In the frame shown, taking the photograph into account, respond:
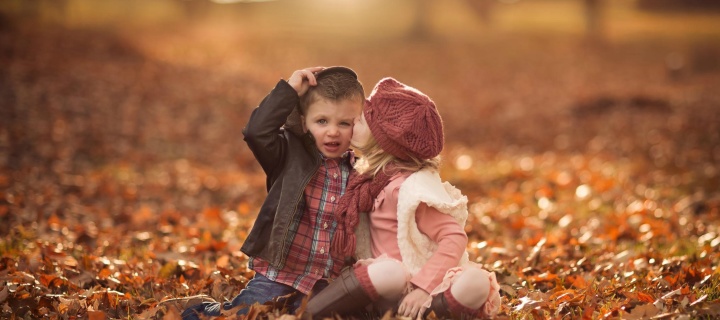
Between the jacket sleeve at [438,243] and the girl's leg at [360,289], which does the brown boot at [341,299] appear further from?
the jacket sleeve at [438,243]

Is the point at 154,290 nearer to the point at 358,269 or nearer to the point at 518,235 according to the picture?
the point at 358,269

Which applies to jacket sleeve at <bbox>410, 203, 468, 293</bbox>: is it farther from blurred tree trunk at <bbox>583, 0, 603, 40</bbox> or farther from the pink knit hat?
blurred tree trunk at <bbox>583, 0, 603, 40</bbox>

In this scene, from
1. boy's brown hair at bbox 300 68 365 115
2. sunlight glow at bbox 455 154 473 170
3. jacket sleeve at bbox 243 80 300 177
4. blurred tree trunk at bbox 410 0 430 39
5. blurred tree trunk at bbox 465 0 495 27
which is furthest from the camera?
blurred tree trunk at bbox 465 0 495 27

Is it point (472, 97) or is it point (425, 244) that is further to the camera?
point (472, 97)

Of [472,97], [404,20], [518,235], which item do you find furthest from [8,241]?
[404,20]

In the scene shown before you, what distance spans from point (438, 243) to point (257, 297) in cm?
98

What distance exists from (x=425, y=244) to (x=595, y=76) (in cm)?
2047

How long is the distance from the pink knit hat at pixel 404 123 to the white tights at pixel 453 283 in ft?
1.81

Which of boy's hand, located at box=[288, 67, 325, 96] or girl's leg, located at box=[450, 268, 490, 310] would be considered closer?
girl's leg, located at box=[450, 268, 490, 310]

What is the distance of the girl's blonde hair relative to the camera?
11.1 feet

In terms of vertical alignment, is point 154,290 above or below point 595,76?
above

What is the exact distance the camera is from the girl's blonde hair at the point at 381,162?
338 centimetres

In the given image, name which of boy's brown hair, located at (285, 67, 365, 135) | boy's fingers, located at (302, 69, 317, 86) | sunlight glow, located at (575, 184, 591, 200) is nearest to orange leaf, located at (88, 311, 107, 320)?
boy's brown hair, located at (285, 67, 365, 135)

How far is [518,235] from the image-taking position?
6.24m
